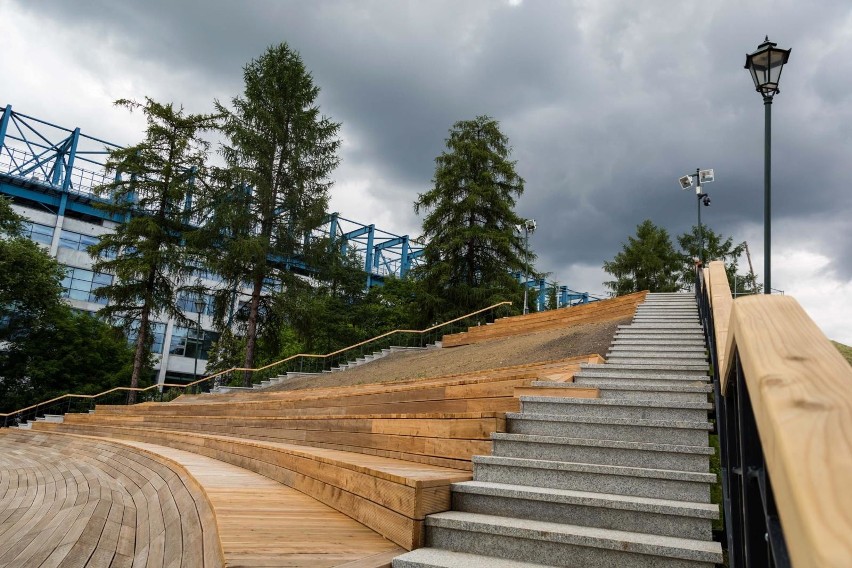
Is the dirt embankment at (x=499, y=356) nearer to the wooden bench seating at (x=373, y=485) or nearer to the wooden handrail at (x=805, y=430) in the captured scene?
the wooden bench seating at (x=373, y=485)

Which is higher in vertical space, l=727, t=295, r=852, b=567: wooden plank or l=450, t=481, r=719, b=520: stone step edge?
l=727, t=295, r=852, b=567: wooden plank

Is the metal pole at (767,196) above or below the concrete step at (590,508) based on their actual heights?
above

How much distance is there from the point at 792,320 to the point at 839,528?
2.51 feet

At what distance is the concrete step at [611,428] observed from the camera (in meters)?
3.86

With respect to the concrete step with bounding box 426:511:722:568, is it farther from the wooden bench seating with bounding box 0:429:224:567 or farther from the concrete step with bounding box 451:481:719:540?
the wooden bench seating with bounding box 0:429:224:567

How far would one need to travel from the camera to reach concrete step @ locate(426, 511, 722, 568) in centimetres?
257

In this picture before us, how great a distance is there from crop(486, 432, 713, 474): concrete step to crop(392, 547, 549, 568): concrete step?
1.17 m

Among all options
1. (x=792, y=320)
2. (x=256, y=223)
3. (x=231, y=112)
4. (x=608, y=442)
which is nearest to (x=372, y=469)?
(x=608, y=442)

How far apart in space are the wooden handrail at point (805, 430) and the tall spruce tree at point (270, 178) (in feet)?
62.1

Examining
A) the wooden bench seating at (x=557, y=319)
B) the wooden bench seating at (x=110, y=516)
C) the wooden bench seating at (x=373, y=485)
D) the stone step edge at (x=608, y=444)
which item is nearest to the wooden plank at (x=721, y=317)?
the stone step edge at (x=608, y=444)

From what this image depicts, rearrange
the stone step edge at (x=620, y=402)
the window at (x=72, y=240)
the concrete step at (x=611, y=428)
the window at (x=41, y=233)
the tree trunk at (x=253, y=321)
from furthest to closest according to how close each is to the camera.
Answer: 1. the window at (x=72, y=240)
2. the window at (x=41, y=233)
3. the tree trunk at (x=253, y=321)
4. the stone step edge at (x=620, y=402)
5. the concrete step at (x=611, y=428)

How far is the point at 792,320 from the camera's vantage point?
118cm

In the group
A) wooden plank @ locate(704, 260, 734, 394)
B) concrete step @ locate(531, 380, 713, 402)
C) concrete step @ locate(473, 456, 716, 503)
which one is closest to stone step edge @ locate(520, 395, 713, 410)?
concrete step @ locate(531, 380, 713, 402)


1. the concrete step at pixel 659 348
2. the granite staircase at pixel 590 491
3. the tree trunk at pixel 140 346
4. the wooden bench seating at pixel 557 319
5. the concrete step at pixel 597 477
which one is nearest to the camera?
the granite staircase at pixel 590 491
